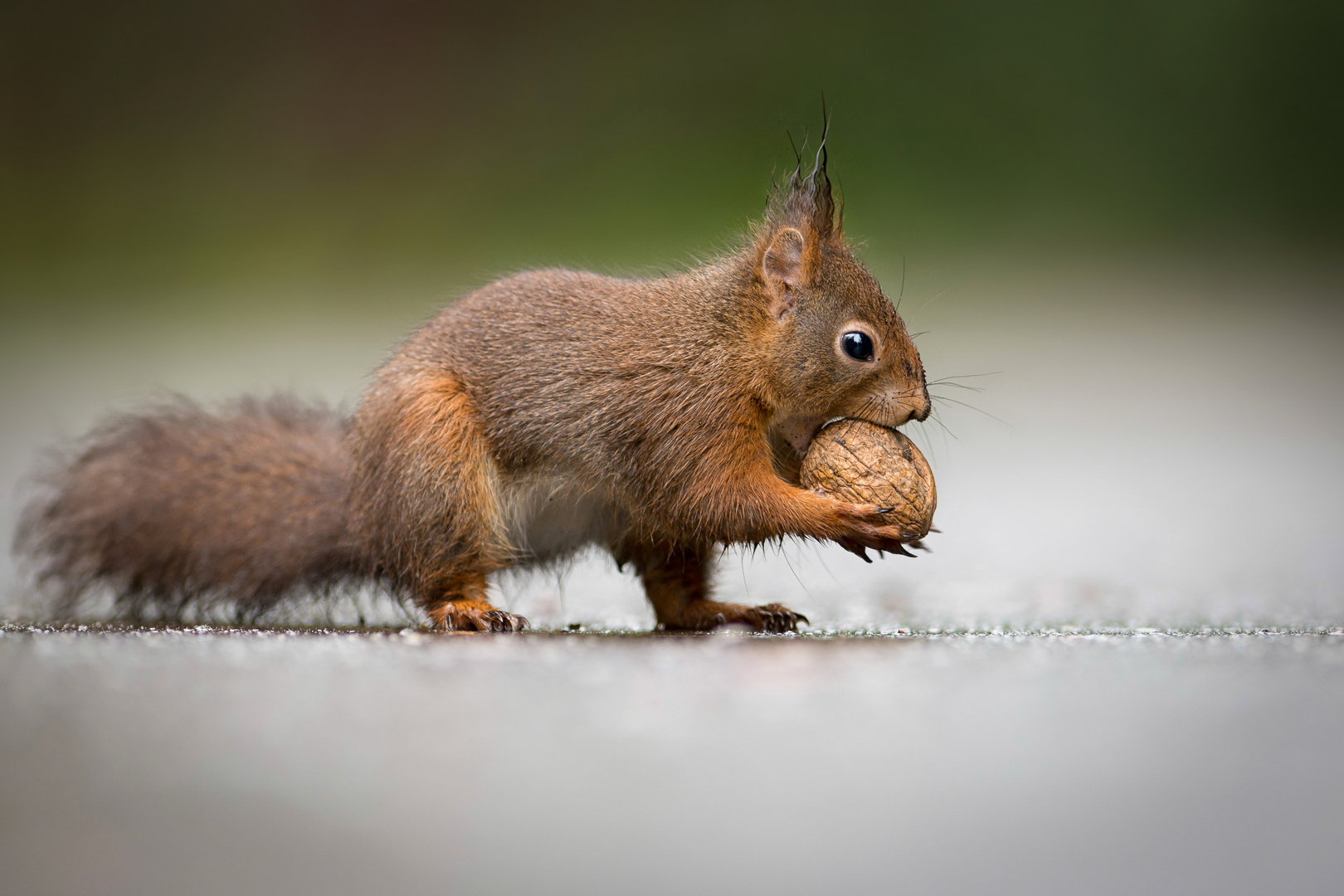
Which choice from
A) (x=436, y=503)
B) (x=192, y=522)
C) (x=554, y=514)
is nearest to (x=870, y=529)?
(x=554, y=514)

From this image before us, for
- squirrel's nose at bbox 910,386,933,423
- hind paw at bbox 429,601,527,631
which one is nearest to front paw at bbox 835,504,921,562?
squirrel's nose at bbox 910,386,933,423

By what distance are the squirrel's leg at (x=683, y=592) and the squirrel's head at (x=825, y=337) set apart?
1.55ft

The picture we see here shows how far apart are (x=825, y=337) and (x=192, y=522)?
1.79 meters

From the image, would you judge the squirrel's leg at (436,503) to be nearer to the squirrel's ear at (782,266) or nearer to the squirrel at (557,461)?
the squirrel at (557,461)

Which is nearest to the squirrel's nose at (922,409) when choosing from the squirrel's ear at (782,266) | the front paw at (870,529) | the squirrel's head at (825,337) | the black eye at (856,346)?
the squirrel's head at (825,337)

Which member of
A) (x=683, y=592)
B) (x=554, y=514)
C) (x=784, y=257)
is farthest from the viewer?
(x=683, y=592)

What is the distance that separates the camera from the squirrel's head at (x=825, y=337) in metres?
3.15

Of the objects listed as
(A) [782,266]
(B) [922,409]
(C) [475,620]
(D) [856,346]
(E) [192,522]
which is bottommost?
(C) [475,620]

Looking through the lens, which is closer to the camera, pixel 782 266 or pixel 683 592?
pixel 782 266

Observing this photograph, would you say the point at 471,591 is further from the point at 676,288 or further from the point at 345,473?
the point at 676,288

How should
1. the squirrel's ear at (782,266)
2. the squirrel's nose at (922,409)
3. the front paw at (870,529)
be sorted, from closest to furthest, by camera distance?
the front paw at (870,529)
the squirrel's nose at (922,409)
the squirrel's ear at (782,266)

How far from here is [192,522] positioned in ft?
12.0

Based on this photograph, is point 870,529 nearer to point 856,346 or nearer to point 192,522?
point 856,346

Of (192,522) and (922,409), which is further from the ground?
(922,409)
